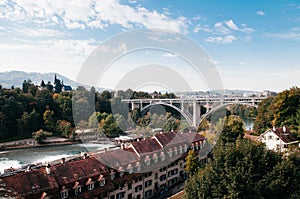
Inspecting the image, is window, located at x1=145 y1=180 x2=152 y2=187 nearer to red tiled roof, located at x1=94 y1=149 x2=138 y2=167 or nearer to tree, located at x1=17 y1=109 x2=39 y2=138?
red tiled roof, located at x1=94 y1=149 x2=138 y2=167

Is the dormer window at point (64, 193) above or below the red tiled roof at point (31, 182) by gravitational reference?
below

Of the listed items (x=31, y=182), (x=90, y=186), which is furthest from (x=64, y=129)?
(x=31, y=182)

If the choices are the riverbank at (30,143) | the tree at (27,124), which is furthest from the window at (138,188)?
the tree at (27,124)

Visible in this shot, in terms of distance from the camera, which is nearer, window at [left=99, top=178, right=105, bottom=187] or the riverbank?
window at [left=99, top=178, right=105, bottom=187]

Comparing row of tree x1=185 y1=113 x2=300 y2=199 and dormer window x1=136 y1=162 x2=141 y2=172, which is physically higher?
row of tree x1=185 y1=113 x2=300 y2=199

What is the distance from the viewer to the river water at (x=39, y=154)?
30.6 meters

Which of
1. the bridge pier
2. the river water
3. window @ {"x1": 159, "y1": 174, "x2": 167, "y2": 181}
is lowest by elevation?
the river water

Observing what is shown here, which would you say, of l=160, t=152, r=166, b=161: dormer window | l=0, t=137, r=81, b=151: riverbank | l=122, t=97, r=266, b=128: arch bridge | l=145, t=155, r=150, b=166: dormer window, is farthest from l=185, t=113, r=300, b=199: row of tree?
l=0, t=137, r=81, b=151: riverbank

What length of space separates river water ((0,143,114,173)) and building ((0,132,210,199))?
15.6 metres

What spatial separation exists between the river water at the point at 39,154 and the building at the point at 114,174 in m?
15.6

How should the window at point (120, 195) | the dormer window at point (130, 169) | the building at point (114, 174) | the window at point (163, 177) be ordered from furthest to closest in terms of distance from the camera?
1. the window at point (163, 177)
2. the dormer window at point (130, 169)
3. the window at point (120, 195)
4. the building at point (114, 174)

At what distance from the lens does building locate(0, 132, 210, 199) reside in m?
12.7

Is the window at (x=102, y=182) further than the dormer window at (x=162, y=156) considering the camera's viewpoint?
No

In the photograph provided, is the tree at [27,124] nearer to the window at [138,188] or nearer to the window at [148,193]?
the window at [148,193]
